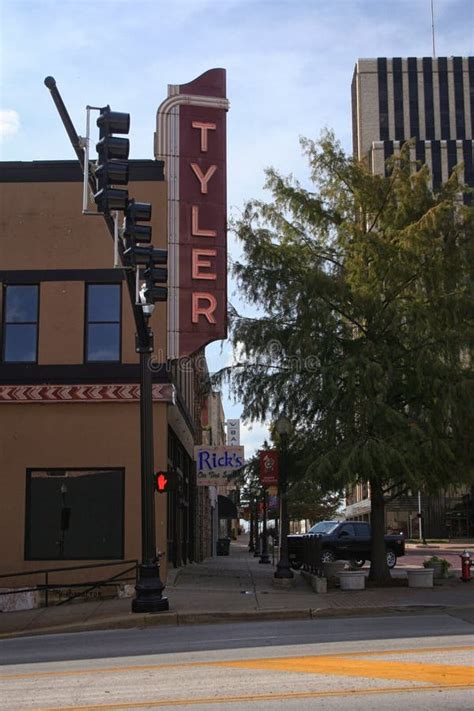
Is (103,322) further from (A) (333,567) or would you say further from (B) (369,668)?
(B) (369,668)

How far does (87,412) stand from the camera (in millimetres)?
20438

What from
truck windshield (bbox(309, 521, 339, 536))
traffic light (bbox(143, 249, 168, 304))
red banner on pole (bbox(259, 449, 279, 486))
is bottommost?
truck windshield (bbox(309, 521, 339, 536))

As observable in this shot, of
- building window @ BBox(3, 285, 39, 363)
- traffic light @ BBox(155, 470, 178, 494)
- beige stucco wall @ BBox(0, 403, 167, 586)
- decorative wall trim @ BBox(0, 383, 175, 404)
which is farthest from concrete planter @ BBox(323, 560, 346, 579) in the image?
building window @ BBox(3, 285, 39, 363)

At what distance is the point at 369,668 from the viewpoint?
8984 mm

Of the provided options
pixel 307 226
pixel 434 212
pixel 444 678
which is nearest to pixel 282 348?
pixel 307 226

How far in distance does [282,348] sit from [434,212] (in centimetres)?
474

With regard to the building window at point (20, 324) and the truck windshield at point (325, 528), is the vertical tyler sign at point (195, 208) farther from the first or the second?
the truck windshield at point (325, 528)

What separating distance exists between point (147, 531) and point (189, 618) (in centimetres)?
178

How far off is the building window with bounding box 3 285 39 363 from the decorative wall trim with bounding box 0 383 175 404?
31.9 inches

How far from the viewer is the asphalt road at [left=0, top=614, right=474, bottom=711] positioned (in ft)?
24.7

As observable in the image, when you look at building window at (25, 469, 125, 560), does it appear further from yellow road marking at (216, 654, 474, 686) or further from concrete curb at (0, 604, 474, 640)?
yellow road marking at (216, 654, 474, 686)

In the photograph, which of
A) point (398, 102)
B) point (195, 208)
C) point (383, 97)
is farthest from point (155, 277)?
point (383, 97)

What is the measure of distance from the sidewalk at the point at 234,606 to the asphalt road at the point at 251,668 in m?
1.13

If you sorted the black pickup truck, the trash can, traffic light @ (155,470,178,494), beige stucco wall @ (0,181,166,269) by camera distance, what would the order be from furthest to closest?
the trash can → the black pickup truck → beige stucco wall @ (0,181,166,269) → traffic light @ (155,470,178,494)
